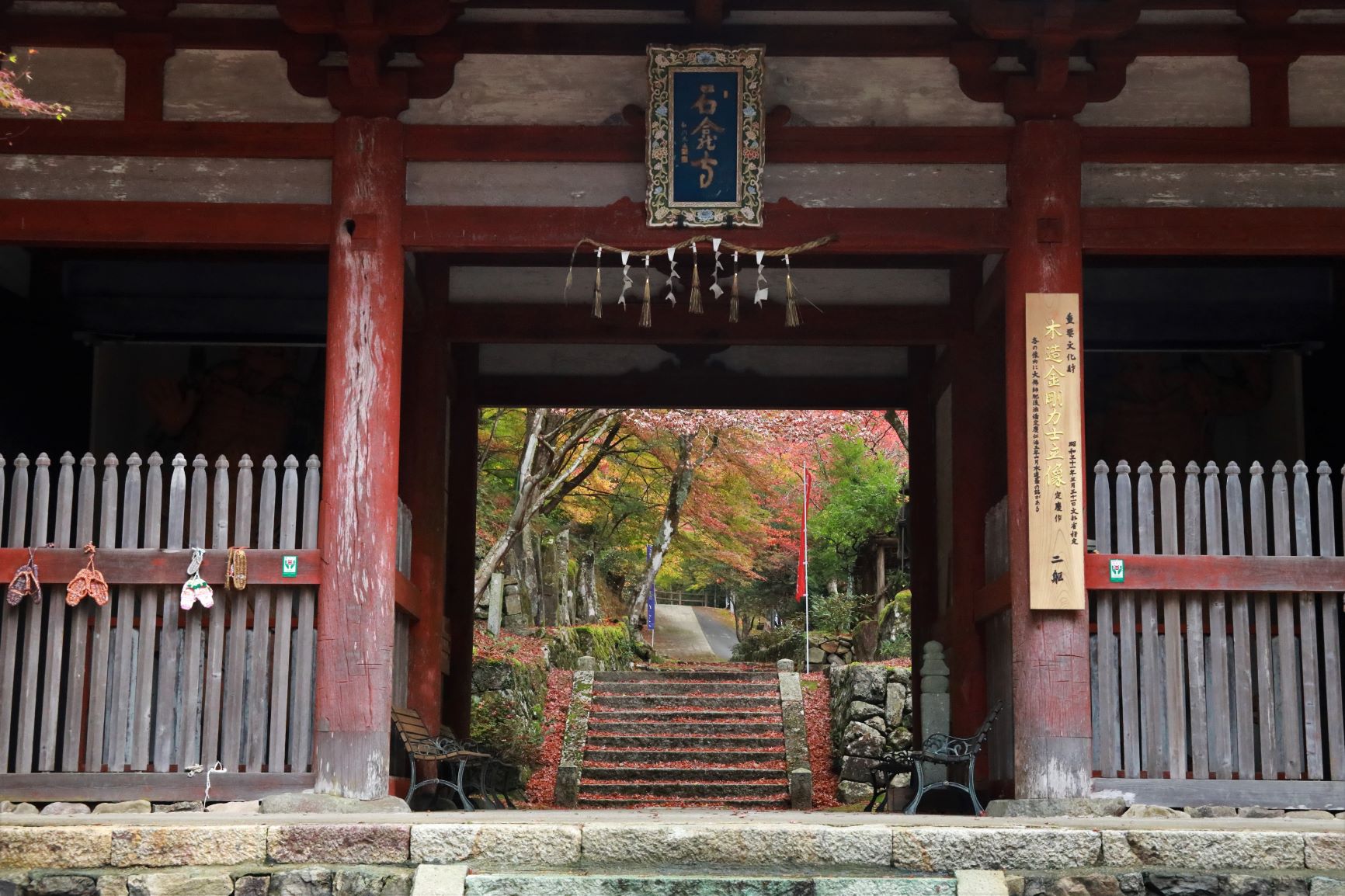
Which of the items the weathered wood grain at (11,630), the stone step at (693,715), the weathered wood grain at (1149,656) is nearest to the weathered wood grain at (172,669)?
the weathered wood grain at (11,630)

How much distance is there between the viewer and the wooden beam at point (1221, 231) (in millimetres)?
8938

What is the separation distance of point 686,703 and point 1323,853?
13639mm

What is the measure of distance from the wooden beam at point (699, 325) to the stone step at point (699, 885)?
18.7ft

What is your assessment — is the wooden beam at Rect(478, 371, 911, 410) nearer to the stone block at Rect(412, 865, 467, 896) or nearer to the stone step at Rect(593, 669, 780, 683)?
the stone block at Rect(412, 865, 467, 896)

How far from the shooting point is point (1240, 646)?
28.5 feet

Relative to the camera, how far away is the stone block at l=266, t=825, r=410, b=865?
22.9ft

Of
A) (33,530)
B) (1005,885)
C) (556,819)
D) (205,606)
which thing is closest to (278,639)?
(205,606)

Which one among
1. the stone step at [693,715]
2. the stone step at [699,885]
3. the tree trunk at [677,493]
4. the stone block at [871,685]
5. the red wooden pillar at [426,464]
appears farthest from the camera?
the tree trunk at [677,493]

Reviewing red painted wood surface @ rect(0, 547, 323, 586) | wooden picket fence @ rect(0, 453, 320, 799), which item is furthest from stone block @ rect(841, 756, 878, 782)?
red painted wood surface @ rect(0, 547, 323, 586)

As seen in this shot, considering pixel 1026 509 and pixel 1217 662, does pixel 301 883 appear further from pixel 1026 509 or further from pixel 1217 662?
pixel 1217 662

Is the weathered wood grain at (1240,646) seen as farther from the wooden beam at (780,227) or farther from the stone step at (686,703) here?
the stone step at (686,703)

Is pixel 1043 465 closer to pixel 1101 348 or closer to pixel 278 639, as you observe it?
pixel 1101 348

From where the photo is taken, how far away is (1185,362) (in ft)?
40.7

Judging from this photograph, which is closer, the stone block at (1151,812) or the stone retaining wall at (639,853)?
the stone retaining wall at (639,853)
